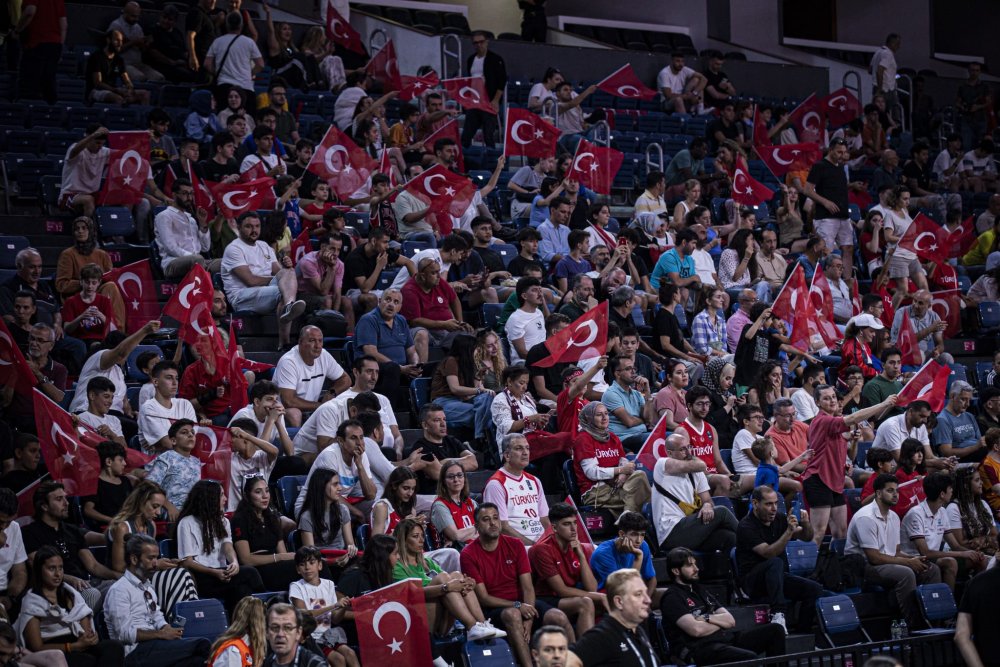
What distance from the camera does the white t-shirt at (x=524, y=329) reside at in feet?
40.0

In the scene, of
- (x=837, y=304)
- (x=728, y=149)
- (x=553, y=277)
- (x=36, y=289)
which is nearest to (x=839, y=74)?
(x=728, y=149)

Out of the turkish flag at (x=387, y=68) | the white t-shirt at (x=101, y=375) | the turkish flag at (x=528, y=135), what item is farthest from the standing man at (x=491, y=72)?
the white t-shirt at (x=101, y=375)

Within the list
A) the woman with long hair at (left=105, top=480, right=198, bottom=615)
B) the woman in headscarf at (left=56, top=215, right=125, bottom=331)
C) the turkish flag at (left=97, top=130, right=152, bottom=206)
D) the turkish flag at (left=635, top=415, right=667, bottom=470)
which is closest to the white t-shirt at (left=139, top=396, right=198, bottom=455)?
the woman with long hair at (left=105, top=480, right=198, bottom=615)

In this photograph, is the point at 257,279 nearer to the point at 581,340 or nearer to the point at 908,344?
the point at 581,340

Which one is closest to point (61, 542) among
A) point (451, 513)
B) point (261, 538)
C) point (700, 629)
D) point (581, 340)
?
point (261, 538)

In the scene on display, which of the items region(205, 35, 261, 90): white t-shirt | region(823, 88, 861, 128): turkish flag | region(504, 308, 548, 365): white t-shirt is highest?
region(205, 35, 261, 90): white t-shirt

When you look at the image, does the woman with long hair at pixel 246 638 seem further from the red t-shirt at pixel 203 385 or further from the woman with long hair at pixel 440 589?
the red t-shirt at pixel 203 385

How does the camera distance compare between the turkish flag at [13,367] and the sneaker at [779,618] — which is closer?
the turkish flag at [13,367]

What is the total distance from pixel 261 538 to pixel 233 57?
8.29 m

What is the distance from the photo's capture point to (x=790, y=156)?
18.2 m

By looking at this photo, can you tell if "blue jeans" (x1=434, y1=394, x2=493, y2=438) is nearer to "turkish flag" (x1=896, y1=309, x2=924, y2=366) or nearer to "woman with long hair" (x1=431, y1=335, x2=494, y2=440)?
"woman with long hair" (x1=431, y1=335, x2=494, y2=440)

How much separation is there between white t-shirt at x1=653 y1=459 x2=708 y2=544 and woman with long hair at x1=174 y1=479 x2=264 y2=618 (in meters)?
3.09

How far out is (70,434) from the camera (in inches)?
371

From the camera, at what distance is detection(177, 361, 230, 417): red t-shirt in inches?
424
